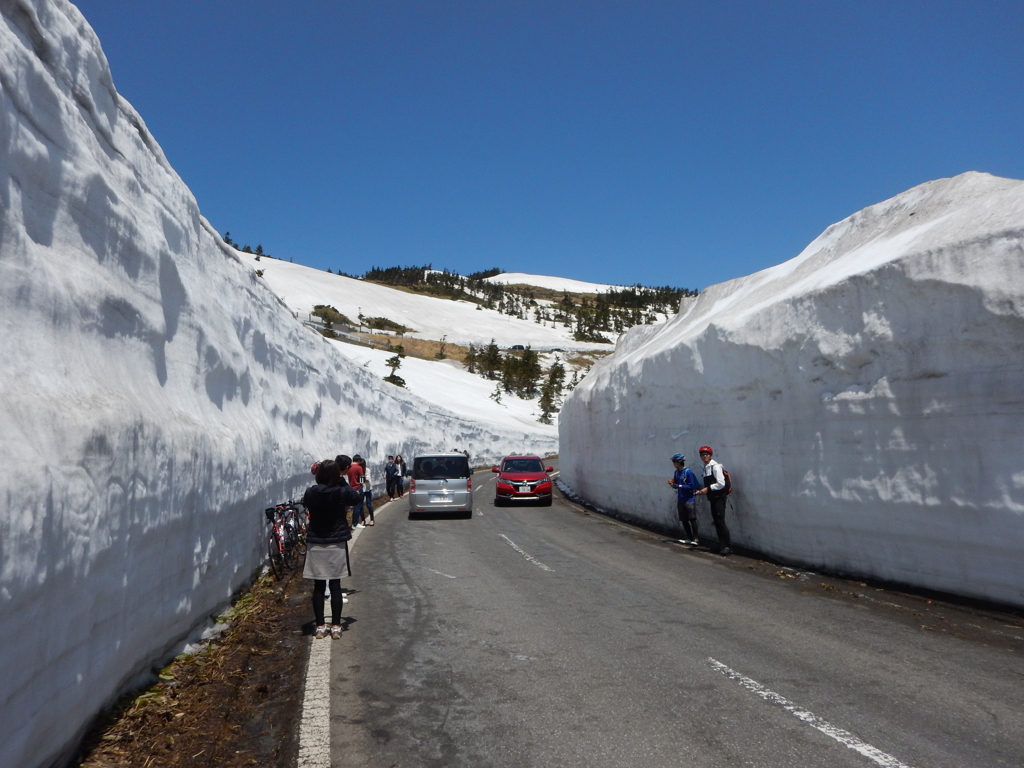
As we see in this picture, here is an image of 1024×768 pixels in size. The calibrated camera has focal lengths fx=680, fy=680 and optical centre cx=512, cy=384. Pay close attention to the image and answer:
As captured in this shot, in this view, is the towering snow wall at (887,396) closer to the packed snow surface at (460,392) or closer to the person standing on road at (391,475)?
the person standing on road at (391,475)

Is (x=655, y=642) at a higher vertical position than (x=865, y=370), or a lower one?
lower

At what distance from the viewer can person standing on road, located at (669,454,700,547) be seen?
12547mm

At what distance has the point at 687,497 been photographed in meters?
12.6

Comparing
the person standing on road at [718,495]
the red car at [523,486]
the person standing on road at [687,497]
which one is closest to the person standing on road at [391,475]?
the red car at [523,486]

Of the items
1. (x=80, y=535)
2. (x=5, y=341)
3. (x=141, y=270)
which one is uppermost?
(x=141, y=270)

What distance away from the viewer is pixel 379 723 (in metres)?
4.64

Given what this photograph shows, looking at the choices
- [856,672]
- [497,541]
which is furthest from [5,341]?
[497,541]

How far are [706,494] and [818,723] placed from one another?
7585 millimetres

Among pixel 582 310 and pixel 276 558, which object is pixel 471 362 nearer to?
pixel 276 558

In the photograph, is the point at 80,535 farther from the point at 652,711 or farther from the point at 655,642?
the point at 655,642

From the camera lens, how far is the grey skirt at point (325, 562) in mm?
7023

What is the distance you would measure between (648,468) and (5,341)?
14332mm

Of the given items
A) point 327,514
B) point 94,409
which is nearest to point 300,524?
point 327,514

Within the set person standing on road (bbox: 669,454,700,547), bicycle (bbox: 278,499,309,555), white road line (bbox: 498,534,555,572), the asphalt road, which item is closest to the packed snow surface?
white road line (bbox: 498,534,555,572)
